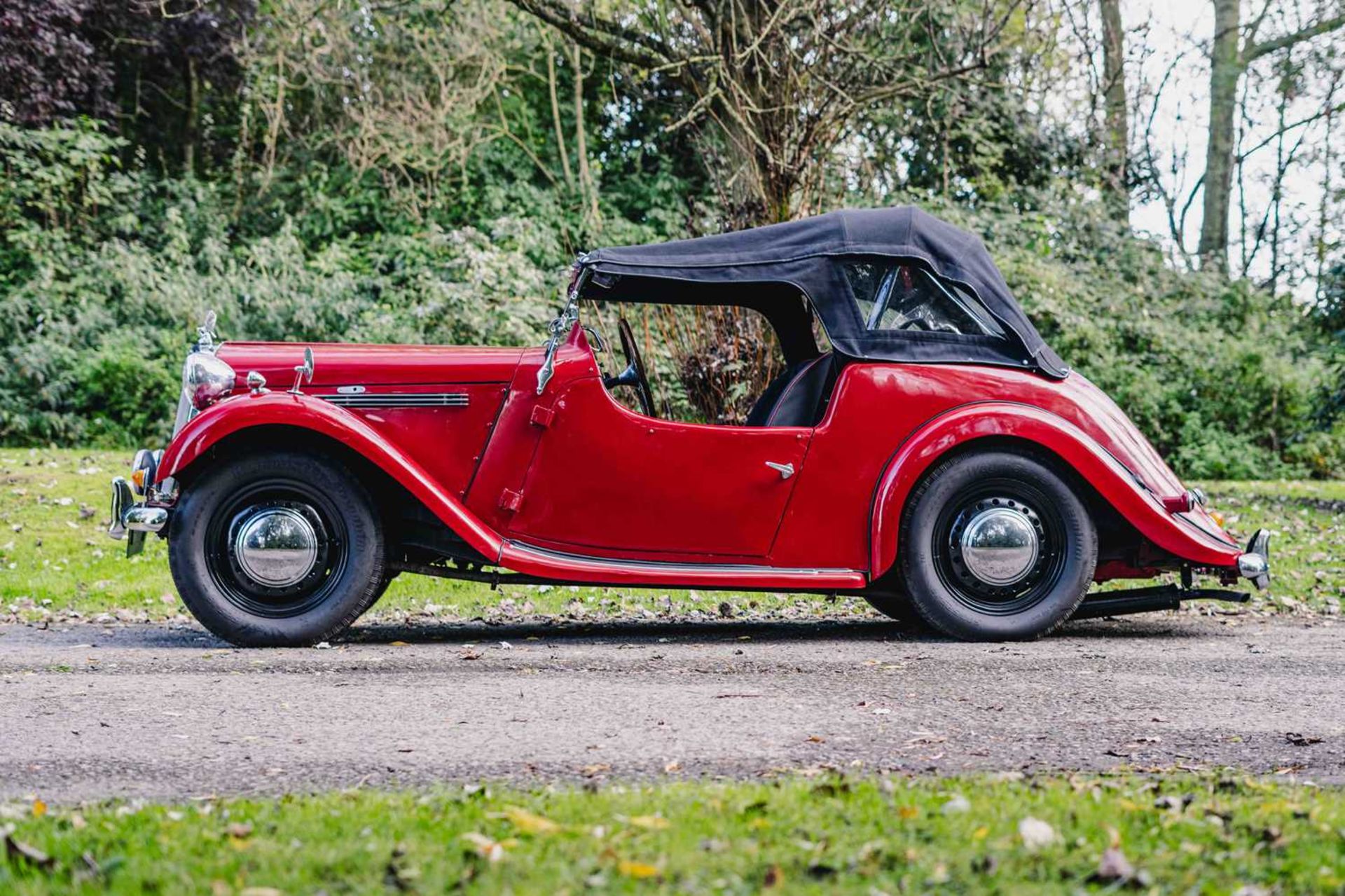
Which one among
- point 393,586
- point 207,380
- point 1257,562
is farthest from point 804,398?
point 393,586

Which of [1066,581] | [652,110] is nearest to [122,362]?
[652,110]

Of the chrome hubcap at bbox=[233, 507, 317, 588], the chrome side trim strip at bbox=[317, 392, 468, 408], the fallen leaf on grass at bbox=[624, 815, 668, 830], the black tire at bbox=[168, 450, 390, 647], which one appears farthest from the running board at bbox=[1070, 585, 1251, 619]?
the fallen leaf on grass at bbox=[624, 815, 668, 830]

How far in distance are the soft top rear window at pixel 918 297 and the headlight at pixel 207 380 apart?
9.70 feet

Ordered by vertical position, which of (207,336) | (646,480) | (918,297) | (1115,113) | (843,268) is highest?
(1115,113)

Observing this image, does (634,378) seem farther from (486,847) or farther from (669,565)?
(486,847)

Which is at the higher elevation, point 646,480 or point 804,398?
point 804,398

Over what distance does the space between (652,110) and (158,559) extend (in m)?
12.5

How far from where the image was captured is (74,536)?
9.59 meters

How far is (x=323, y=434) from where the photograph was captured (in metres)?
6.04

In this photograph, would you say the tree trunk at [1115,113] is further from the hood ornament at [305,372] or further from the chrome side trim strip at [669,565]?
the hood ornament at [305,372]

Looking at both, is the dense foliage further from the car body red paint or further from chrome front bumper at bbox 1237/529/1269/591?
chrome front bumper at bbox 1237/529/1269/591

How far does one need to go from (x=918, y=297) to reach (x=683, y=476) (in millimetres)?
1467

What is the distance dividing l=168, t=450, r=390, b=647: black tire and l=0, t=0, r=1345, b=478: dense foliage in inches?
329

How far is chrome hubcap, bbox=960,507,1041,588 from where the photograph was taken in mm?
6230
